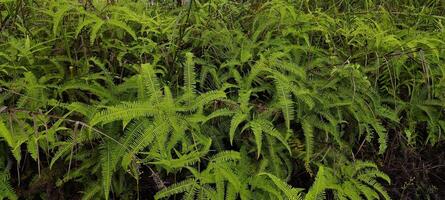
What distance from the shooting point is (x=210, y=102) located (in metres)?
2.42

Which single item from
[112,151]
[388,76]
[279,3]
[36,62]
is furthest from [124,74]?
[388,76]

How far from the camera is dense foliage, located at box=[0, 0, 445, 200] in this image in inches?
85.1

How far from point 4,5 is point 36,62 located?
0.64 metres

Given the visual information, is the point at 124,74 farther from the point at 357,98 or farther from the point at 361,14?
the point at 361,14

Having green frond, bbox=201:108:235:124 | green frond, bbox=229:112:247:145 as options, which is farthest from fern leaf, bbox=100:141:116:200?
green frond, bbox=229:112:247:145

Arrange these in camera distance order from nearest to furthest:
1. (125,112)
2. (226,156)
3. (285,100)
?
(125,112), (226,156), (285,100)

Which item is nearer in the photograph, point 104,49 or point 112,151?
→ point 112,151

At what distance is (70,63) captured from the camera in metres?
2.62

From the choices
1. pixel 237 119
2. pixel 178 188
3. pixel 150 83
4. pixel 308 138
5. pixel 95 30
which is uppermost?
pixel 95 30

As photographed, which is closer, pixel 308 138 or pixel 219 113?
pixel 219 113

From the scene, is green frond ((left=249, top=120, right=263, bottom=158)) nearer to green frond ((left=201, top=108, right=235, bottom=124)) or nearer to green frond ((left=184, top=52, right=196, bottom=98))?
green frond ((left=201, top=108, right=235, bottom=124))

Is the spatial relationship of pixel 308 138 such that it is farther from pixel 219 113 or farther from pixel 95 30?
pixel 95 30

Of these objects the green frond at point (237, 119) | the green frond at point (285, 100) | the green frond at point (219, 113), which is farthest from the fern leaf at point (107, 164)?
the green frond at point (285, 100)

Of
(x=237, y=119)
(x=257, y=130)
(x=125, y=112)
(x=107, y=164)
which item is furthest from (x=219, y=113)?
(x=107, y=164)
